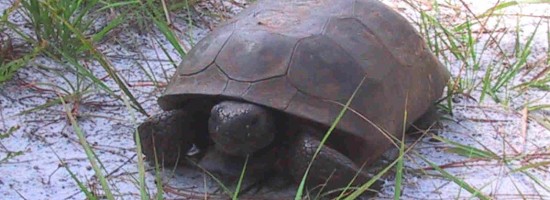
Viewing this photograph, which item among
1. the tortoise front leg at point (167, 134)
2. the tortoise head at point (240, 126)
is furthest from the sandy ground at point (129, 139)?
the tortoise head at point (240, 126)

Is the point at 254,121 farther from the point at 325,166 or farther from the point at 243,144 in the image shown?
the point at 325,166

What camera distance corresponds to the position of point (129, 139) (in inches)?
91.6

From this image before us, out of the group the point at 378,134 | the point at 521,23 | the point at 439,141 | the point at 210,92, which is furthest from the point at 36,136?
the point at 521,23

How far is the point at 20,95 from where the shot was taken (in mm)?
2504

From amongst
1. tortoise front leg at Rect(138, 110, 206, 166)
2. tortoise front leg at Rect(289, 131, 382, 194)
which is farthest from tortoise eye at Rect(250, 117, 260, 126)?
tortoise front leg at Rect(138, 110, 206, 166)

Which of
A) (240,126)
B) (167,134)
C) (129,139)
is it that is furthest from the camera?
(129,139)

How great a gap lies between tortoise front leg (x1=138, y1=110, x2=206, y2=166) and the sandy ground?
0.07 meters

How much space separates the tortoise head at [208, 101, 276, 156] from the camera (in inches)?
77.9

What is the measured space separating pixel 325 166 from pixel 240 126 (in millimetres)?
186

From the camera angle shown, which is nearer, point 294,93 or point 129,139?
point 294,93

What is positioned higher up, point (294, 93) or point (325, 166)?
point (294, 93)

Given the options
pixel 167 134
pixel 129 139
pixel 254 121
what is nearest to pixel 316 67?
pixel 254 121

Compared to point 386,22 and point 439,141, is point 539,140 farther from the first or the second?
point 386,22

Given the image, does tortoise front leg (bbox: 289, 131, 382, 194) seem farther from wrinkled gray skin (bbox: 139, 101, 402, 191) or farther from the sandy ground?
the sandy ground
